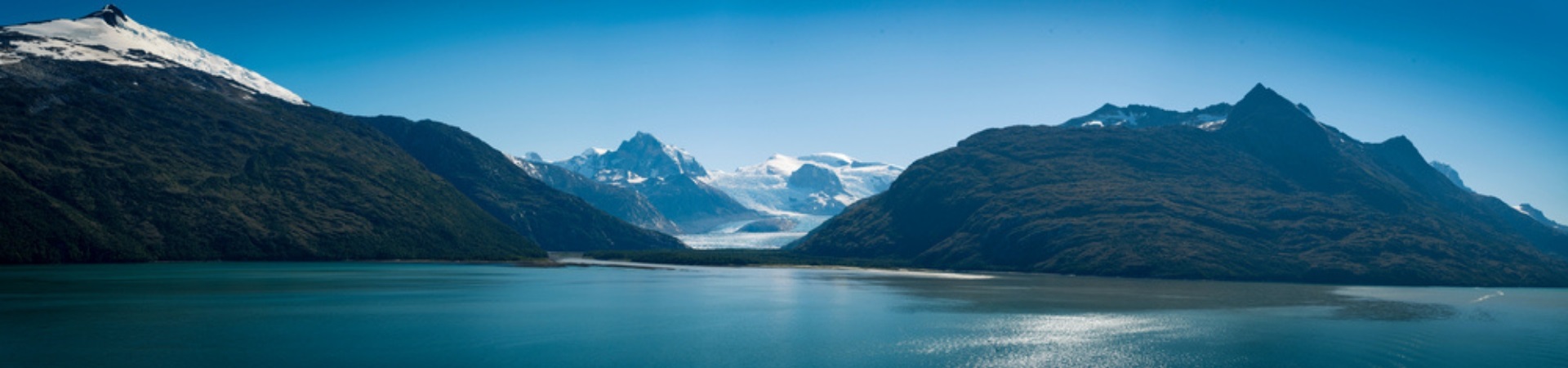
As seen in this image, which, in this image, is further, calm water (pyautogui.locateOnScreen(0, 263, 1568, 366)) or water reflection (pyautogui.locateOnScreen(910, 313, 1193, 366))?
water reflection (pyautogui.locateOnScreen(910, 313, 1193, 366))

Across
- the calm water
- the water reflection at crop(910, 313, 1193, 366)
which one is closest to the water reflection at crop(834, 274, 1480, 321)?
the calm water

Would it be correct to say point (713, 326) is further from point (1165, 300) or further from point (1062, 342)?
point (1165, 300)

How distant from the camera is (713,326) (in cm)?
11000

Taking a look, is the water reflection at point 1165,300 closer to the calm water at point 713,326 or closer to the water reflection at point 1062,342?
the calm water at point 713,326

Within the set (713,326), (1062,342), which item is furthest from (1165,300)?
(713,326)

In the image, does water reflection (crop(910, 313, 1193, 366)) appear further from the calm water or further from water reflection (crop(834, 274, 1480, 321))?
water reflection (crop(834, 274, 1480, 321))

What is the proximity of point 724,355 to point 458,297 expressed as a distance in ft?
240

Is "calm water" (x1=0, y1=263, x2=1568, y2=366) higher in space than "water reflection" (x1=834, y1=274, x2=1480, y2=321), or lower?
lower

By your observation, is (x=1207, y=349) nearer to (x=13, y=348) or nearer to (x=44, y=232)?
(x=13, y=348)

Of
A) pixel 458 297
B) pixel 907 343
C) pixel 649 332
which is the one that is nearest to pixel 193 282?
pixel 458 297

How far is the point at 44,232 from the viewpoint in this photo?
19550 cm

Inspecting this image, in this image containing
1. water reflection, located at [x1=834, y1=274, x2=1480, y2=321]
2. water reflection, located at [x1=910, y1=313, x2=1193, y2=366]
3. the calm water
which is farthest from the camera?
water reflection, located at [x1=834, y1=274, x2=1480, y2=321]

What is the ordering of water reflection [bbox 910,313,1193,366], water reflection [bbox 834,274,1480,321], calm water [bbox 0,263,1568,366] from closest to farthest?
calm water [bbox 0,263,1568,366] → water reflection [bbox 910,313,1193,366] → water reflection [bbox 834,274,1480,321]

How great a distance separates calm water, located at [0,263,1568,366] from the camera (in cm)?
8325
